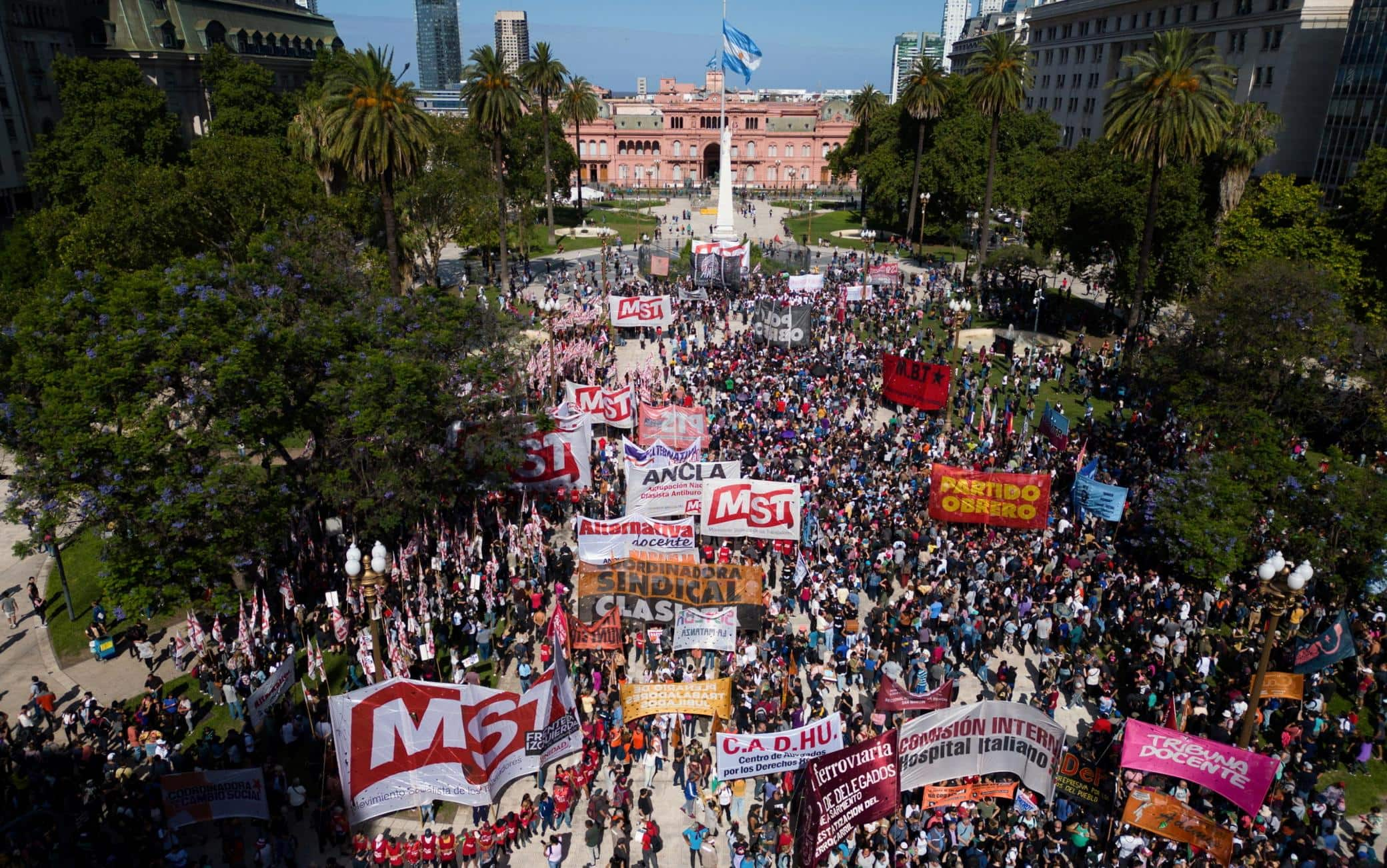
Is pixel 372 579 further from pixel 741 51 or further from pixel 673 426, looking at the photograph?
pixel 741 51

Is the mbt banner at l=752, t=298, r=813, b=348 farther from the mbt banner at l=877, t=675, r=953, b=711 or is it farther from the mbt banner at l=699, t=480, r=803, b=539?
the mbt banner at l=877, t=675, r=953, b=711

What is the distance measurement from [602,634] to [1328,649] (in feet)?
48.0

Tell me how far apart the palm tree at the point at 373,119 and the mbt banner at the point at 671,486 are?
16.6 metres

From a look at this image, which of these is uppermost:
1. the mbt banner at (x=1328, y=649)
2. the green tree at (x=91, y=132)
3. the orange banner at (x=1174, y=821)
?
the green tree at (x=91, y=132)

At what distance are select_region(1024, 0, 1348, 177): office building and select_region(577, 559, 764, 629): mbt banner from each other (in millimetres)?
37355

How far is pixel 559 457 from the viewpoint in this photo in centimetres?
2708

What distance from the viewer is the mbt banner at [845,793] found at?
1412 cm

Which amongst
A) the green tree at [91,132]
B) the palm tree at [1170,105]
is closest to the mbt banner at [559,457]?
the palm tree at [1170,105]

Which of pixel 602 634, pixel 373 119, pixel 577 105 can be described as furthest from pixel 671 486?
pixel 577 105

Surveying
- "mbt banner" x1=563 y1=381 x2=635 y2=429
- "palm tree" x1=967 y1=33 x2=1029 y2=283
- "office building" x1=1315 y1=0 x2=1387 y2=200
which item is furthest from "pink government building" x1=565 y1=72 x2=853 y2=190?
"mbt banner" x1=563 y1=381 x2=635 y2=429

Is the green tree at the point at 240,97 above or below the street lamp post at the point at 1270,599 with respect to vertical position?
above

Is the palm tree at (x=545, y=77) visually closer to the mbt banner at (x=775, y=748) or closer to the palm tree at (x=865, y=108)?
the palm tree at (x=865, y=108)

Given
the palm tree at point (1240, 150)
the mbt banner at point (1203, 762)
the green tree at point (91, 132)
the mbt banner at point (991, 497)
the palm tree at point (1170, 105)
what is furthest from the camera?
the green tree at point (91, 132)

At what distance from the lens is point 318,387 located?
2255cm
